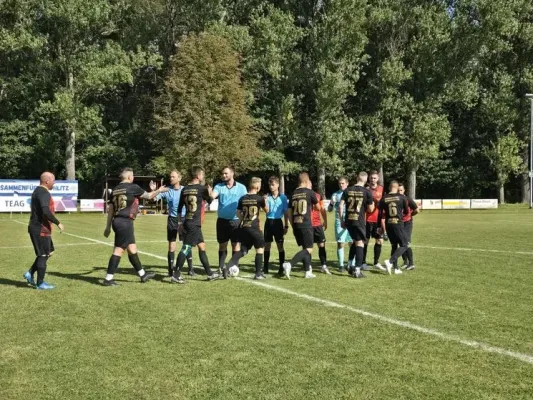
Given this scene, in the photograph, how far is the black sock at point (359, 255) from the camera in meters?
10.5

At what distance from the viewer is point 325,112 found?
45719 mm

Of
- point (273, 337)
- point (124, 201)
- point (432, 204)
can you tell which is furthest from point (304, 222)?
point (432, 204)

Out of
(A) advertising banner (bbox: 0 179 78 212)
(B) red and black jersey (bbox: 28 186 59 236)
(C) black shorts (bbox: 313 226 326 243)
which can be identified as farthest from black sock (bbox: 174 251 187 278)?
(A) advertising banner (bbox: 0 179 78 212)

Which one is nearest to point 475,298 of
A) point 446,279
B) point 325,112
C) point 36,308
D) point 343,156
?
point 446,279

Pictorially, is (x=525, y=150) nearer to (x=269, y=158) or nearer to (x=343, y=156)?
(x=343, y=156)

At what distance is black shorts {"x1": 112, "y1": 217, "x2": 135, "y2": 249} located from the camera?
9.34 m

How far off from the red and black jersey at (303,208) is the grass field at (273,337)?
1008 millimetres

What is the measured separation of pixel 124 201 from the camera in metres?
9.34

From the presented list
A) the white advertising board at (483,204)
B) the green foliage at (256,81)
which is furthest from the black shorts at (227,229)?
the white advertising board at (483,204)

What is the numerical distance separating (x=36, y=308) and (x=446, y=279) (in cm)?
677

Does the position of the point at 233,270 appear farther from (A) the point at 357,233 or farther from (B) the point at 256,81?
(B) the point at 256,81

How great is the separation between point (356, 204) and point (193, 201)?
311 centimetres

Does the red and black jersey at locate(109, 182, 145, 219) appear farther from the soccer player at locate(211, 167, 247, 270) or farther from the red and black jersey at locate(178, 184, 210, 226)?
the soccer player at locate(211, 167, 247, 270)

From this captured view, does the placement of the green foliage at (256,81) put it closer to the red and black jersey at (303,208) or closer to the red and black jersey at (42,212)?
the red and black jersey at (42,212)
